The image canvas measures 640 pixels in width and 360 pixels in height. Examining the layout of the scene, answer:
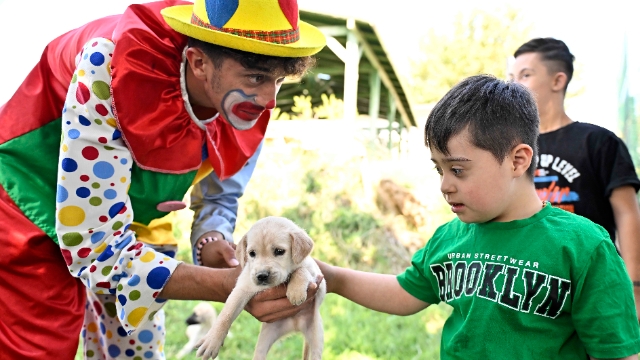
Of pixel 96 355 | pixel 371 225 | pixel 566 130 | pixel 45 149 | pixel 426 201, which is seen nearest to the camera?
pixel 45 149

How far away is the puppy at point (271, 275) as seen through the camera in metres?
1.66

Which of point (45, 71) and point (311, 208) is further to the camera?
point (311, 208)

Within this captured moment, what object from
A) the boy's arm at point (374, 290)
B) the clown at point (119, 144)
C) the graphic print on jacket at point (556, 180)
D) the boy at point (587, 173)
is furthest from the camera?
the graphic print on jacket at point (556, 180)

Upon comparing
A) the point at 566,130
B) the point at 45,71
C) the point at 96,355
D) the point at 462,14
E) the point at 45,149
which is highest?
the point at 45,71

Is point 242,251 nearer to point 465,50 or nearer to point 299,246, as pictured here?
point 299,246

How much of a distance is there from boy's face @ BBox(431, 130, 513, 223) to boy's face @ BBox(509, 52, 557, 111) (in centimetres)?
159

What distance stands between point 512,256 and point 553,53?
187cm

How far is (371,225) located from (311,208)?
78 cm

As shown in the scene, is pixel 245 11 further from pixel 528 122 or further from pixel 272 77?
pixel 528 122

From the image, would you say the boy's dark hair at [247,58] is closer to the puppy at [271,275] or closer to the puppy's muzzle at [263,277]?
the puppy at [271,275]

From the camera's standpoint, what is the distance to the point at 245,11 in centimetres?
178

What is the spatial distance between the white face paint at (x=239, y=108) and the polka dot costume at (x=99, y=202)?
33cm

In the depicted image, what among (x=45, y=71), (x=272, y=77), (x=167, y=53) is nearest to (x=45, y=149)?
(x=45, y=71)

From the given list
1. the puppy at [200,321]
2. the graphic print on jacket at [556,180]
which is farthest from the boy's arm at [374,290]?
the puppy at [200,321]
